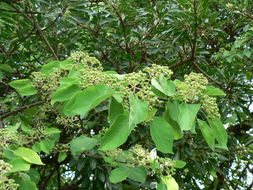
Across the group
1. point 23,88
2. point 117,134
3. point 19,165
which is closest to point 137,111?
point 117,134

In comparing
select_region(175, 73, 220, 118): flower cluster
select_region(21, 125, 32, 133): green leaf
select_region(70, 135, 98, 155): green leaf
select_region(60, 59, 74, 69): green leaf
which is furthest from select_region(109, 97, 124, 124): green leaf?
select_region(21, 125, 32, 133): green leaf

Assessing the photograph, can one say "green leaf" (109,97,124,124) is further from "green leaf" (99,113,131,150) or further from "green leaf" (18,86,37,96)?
"green leaf" (18,86,37,96)

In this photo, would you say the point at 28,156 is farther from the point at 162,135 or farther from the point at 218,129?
the point at 218,129

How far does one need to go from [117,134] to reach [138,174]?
1.43ft

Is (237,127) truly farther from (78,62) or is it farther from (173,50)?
(78,62)

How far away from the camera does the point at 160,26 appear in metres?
3.09

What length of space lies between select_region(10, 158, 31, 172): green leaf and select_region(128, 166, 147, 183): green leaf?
18.0 inches

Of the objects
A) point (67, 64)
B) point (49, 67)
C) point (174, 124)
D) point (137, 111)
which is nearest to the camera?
point (137, 111)

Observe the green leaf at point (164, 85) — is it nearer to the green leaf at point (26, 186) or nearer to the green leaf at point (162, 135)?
the green leaf at point (162, 135)

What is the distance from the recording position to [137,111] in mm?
1174

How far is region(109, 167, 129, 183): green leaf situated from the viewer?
1.57m

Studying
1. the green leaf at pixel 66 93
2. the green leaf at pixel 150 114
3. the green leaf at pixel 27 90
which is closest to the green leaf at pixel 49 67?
the green leaf at pixel 27 90

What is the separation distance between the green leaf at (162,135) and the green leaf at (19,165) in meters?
0.46

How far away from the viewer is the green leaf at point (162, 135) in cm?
131
